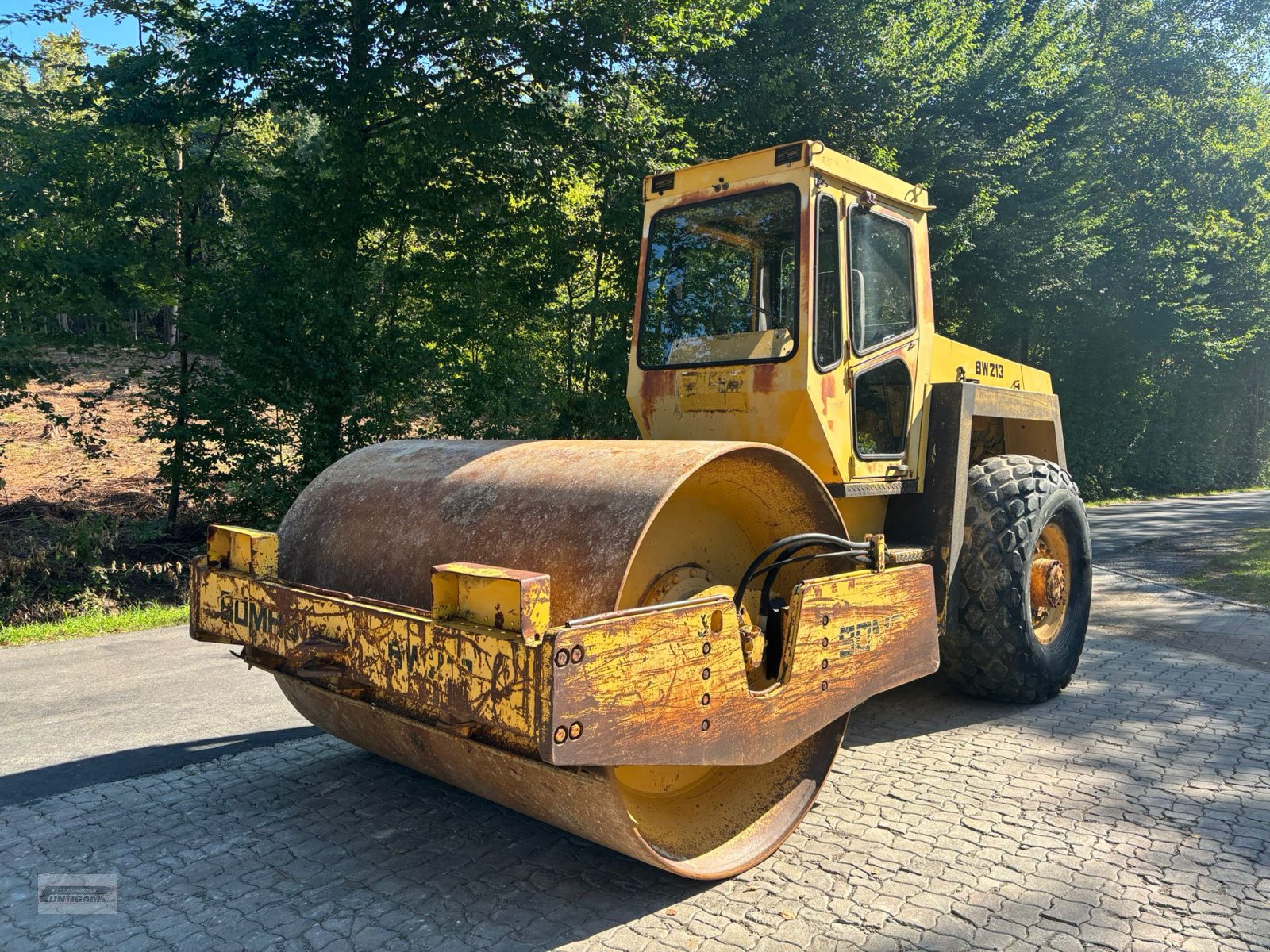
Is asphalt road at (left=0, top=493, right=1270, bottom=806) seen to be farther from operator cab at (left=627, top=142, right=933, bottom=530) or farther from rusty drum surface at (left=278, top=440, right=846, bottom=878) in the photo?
operator cab at (left=627, top=142, right=933, bottom=530)

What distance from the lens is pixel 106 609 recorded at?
26.6 ft

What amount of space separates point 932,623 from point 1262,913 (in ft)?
4.72

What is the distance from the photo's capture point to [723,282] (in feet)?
15.1

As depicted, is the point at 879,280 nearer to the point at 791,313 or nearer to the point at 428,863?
the point at 791,313

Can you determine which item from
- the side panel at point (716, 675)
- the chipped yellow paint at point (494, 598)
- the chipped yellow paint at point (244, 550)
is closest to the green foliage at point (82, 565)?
the chipped yellow paint at point (244, 550)

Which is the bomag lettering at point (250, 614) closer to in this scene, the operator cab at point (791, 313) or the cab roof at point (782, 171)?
the operator cab at point (791, 313)

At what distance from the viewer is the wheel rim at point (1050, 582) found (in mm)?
5547

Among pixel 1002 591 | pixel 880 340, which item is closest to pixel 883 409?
pixel 880 340

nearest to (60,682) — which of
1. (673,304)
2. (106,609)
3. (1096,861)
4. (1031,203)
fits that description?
(106,609)

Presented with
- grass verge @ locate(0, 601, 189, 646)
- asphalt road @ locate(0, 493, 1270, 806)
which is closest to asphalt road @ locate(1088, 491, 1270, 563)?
asphalt road @ locate(0, 493, 1270, 806)

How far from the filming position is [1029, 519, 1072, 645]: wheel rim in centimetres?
555

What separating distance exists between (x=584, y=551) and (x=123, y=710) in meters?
3.62

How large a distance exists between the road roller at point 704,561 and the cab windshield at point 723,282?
15 millimetres

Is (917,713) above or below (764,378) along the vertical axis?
below
